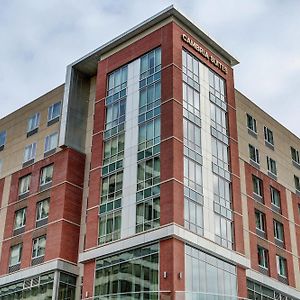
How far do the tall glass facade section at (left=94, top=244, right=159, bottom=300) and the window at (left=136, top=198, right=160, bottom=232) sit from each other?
4.70 ft

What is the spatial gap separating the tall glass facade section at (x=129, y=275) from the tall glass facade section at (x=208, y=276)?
81.4 inches

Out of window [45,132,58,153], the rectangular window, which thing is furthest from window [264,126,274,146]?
window [45,132,58,153]

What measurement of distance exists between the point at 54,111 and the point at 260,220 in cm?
1894

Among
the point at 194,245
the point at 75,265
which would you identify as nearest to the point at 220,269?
the point at 194,245

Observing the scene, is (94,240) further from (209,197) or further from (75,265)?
(209,197)

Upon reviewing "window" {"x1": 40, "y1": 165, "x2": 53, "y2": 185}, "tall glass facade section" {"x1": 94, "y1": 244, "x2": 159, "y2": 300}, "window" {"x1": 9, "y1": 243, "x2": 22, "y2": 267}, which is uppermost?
"window" {"x1": 40, "y1": 165, "x2": 53, "y2": 185}

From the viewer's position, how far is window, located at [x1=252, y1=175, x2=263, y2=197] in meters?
51.0

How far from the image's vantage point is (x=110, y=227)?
43.2 meters

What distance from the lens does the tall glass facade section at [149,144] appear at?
41.3 meters

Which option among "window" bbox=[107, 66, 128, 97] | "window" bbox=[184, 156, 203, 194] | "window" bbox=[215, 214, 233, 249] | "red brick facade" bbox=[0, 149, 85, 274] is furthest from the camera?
"window" bbox=[107, 66, 128, 97]

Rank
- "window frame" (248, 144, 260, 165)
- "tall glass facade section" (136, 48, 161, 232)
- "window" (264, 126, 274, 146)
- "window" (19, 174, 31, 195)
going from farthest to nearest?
1. "window" (264, 126, 274, 146)
2. "window frame" (248, 144, 260, 165)
3. "window" (19, 174, 31, 195)
4. "tall glass facade section" (136, 48, 161, 232)

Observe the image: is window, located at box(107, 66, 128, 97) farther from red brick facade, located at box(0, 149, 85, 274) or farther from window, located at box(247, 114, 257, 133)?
window, located at box(247, 114, 257, 133)

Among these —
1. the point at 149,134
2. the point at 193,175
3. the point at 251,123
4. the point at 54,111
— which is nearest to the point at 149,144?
the point at 149,134

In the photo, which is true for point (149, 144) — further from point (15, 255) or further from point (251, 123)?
point (15, 255)
